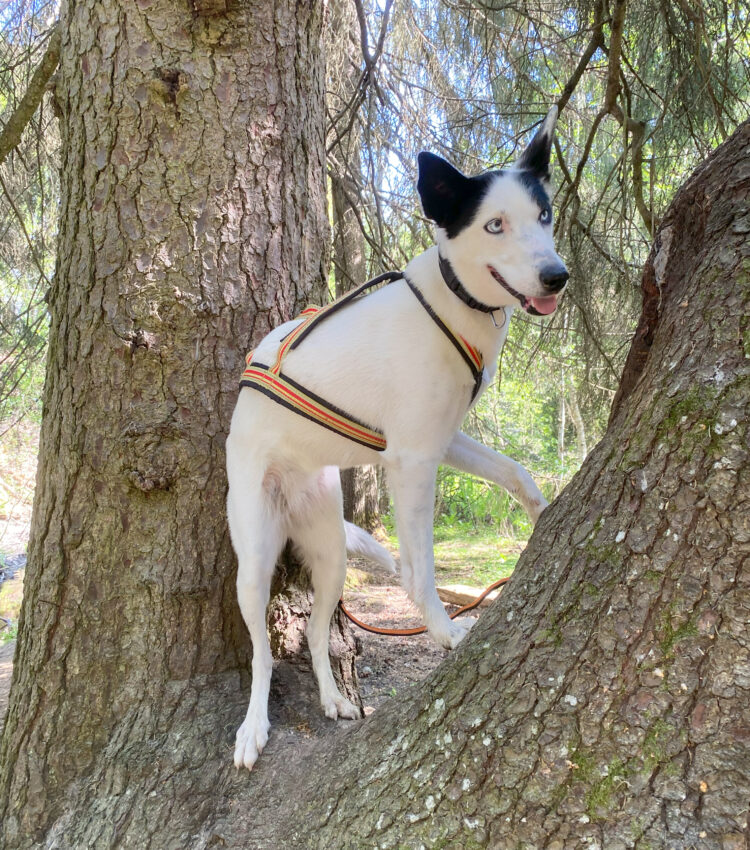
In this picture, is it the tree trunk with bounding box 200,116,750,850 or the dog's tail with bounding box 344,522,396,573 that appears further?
the dog's tail with bounding box 344,522,396,573

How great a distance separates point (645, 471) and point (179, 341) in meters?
1.49

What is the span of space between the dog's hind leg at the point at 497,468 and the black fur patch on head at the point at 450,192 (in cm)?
65

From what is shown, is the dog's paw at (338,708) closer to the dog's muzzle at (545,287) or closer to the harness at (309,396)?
the harness at (309,396)

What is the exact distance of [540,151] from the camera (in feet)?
6.49

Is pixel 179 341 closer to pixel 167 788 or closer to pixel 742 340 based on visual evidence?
pixel 167 788

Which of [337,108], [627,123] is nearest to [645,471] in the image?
[627,123]

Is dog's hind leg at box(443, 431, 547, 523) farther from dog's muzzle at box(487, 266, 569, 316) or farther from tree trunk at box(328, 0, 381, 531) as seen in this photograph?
tree trunk at box(328, 0, 381, 531)

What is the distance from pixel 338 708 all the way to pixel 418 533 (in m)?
0.65

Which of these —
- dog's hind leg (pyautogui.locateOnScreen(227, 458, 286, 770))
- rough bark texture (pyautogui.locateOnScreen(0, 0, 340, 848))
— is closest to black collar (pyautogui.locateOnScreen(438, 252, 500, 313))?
rough bark texture (pyautogui.locateOnScreen(0, 0, 340, 848))

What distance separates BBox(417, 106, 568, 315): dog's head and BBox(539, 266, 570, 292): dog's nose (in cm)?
4

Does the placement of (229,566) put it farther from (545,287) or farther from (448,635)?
(545,287)

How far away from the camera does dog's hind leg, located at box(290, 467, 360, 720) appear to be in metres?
2.23

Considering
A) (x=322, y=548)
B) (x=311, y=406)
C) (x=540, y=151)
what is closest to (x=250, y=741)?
(x=322, y=548)

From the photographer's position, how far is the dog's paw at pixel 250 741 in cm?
179
